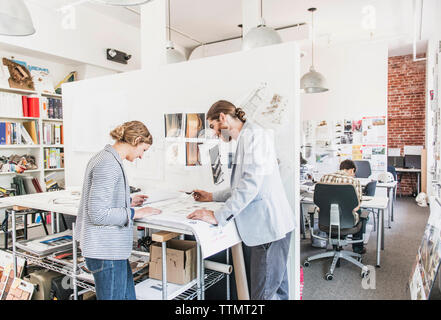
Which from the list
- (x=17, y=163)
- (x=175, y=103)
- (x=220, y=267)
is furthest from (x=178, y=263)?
(x=17, y=163)

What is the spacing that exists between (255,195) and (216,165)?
0.80 meters

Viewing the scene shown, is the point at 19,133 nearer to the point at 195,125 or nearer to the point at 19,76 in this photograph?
the point at 19,76

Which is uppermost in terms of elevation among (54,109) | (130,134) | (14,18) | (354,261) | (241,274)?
(14,18)

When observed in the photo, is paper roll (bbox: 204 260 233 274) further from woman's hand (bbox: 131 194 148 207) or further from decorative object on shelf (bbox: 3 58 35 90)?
decorative object on shelf (bbox: 3 58 35 90)

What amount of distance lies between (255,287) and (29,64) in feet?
14.6

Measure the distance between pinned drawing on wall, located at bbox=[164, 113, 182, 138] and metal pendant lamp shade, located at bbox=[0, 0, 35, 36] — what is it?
3.71 feet

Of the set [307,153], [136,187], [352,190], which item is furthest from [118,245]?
[307,153]

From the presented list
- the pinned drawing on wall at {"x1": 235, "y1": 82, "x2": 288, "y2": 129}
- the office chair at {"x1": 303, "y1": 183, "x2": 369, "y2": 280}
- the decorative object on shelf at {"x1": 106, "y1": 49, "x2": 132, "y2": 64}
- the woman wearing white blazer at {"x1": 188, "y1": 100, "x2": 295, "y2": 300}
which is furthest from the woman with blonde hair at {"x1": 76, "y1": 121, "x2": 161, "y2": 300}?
the decorative object on shelf at {"x1": 106, "y1": 49, "x2": 132, "y2": 64}

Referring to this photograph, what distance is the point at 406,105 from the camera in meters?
7.86

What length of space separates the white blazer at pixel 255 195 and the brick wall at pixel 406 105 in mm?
7391

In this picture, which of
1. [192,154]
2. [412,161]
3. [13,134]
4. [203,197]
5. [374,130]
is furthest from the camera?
[412,161]

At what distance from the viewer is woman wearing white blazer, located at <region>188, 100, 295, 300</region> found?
171cm

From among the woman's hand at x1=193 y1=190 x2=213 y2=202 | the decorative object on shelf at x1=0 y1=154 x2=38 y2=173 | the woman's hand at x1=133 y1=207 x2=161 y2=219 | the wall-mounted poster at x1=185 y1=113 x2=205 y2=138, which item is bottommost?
the woman's hand at x1=133 y1=207 x2=161 y2=219

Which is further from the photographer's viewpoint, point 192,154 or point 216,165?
point 192,154
